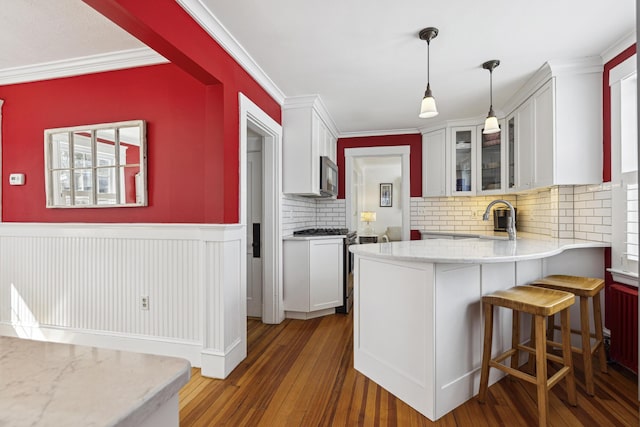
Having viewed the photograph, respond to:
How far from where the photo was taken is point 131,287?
Answer: 2564 mm

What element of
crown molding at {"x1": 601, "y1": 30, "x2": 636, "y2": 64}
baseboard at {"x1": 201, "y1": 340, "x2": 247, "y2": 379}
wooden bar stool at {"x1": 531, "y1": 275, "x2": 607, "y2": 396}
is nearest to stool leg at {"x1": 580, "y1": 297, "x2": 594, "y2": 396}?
wooden bar stool at {"x1": 531, "y1": 275, "x2": 607, "y2": 396}

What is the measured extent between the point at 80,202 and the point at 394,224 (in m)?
7.63

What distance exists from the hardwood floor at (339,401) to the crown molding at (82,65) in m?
2.46

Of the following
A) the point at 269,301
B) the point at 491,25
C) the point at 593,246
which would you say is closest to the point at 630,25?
the point at 491,25

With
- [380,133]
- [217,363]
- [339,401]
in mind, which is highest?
[380,133]

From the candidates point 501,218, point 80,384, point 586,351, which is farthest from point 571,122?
point 80,384

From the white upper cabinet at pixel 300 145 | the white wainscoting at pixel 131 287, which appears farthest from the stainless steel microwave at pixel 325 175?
the white wainscoting at pixel 131 287

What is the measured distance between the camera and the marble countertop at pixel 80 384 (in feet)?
1.35

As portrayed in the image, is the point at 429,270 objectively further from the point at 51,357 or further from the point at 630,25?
the point at 630,25

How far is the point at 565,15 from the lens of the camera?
212 cm

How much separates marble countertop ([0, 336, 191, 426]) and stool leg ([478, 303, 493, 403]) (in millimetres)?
1831

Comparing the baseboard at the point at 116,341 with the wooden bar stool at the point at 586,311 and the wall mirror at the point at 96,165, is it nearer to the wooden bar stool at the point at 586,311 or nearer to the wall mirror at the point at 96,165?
the wall mirror at the point at 96,165

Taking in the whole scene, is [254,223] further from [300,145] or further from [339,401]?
[339,401]

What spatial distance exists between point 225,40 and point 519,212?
408 centimetres
